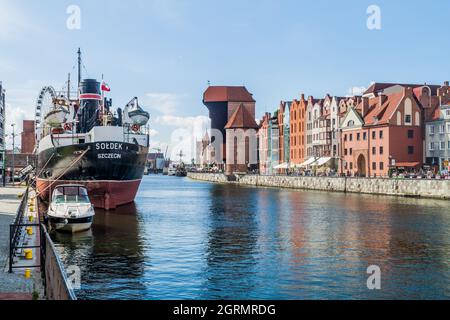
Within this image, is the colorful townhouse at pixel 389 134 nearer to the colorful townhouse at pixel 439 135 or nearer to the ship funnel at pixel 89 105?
the colorful townhouse at pixel 439 135

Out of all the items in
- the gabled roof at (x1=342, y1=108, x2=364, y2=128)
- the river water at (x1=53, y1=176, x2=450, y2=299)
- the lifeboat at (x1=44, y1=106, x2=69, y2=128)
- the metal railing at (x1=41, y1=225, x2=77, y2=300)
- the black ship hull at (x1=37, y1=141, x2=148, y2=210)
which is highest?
the gabled roof at (x1=342, y1=108, x2=364, y2=128)

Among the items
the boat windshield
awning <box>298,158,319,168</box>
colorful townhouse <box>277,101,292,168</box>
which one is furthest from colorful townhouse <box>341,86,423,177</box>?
the boat windshield

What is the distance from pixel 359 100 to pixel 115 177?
7446cm

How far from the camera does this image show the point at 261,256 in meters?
31.5

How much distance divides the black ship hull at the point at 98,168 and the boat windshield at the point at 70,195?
1533 centimetres

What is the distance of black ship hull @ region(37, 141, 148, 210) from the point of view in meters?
58.8

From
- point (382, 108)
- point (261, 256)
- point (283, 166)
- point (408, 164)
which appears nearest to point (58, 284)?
point (261, 256)

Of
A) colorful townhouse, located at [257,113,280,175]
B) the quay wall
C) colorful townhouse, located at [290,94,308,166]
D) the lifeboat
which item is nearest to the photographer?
the lifeboat

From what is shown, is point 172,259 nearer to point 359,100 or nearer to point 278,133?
point 359,100

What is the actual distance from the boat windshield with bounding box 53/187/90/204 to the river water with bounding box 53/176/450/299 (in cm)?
276

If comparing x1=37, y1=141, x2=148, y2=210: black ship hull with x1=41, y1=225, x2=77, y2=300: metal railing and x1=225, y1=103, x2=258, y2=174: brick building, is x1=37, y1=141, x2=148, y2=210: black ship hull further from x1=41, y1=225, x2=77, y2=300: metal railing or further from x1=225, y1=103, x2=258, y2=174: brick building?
x1=225, y1=103, x2=258, y2=174: brick building

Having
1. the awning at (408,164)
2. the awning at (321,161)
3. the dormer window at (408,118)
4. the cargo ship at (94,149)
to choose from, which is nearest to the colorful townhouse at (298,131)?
the awning at (321,161)

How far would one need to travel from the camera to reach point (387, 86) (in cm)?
12825
